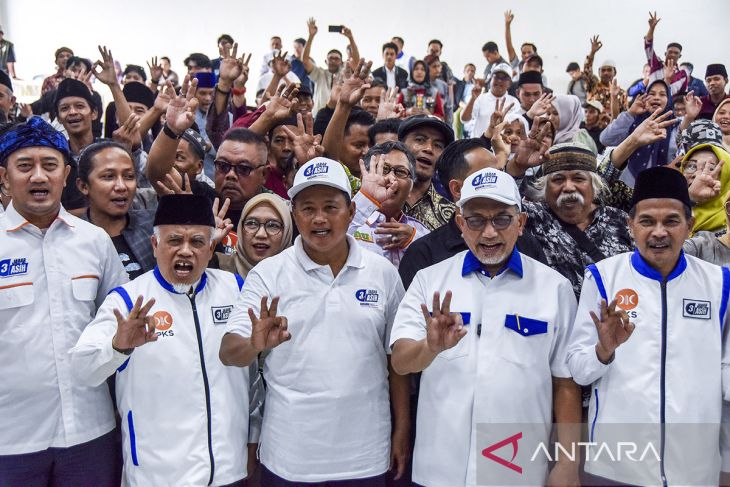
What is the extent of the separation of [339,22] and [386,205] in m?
10.3

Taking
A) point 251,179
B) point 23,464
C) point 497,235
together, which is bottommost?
point 23,464

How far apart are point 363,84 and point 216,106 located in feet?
4.79

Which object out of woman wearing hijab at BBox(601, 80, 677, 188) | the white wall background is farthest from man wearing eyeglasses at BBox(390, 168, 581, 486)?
the white wall background

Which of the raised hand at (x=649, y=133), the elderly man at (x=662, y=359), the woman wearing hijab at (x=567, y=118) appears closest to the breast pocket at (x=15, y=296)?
the elderly man at (x=662, y=359)

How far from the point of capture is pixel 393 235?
9.48ft

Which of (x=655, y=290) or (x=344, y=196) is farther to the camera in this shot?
(x=344, y=196)

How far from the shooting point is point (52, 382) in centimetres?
233

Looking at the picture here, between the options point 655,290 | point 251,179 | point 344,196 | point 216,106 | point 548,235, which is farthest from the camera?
point 216,106

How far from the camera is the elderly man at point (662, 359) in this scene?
2137 mm

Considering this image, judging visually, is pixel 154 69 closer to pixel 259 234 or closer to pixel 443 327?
pixel 259 234

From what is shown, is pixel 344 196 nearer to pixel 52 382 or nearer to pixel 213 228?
pixel 213 228

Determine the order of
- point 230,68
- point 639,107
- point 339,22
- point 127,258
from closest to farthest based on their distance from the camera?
point 127,258 < point 230,68 < point 639,107 < point 339,22

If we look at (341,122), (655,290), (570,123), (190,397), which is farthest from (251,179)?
(570,123)

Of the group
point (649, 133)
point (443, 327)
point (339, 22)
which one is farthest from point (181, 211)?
point (339, 22)
